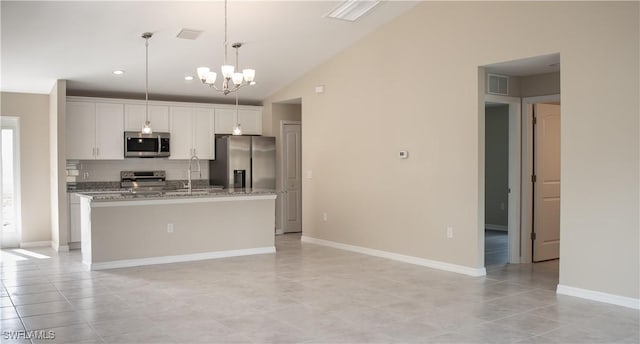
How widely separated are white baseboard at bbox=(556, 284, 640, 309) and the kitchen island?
12.9 ft

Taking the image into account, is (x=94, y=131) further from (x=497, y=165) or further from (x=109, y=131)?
(x=497, y=165)

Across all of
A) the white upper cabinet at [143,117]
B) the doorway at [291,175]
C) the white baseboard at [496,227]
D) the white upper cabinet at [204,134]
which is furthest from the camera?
the white baseboard at [496,227]

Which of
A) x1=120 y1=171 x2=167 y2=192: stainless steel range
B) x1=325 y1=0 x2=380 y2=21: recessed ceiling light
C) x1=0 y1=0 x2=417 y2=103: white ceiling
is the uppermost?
x1=325 y1=0 x2=380 y2=21: recessed ceiling light

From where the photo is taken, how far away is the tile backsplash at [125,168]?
28.3 feet

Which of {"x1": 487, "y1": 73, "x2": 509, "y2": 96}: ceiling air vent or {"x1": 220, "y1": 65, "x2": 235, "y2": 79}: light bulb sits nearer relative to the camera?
{"x1": 220, "y1": 65, "x2": 235, "y2": 79}: light bulb

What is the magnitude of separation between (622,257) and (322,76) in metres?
4.98

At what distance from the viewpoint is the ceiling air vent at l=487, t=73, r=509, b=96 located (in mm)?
6450

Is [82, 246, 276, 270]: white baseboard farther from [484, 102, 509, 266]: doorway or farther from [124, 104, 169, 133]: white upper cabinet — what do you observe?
→ [484, 102, 509, 266]: doorway

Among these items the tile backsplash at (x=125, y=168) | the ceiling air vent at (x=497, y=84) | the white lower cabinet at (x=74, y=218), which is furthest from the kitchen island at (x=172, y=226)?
the ceiling air vent at (x=497, y=84)

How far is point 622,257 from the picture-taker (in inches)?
192

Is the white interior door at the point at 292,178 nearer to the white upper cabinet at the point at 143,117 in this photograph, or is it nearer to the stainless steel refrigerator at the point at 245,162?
the stainless steel refrigerator at the point at 245,162

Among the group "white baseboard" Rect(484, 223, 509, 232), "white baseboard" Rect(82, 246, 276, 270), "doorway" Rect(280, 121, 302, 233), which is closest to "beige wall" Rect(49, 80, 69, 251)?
"white baseboard" Rect(82, 246, 276, 270)

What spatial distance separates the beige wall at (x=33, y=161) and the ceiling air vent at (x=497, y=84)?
6533 millimetres

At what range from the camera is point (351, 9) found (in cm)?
637
